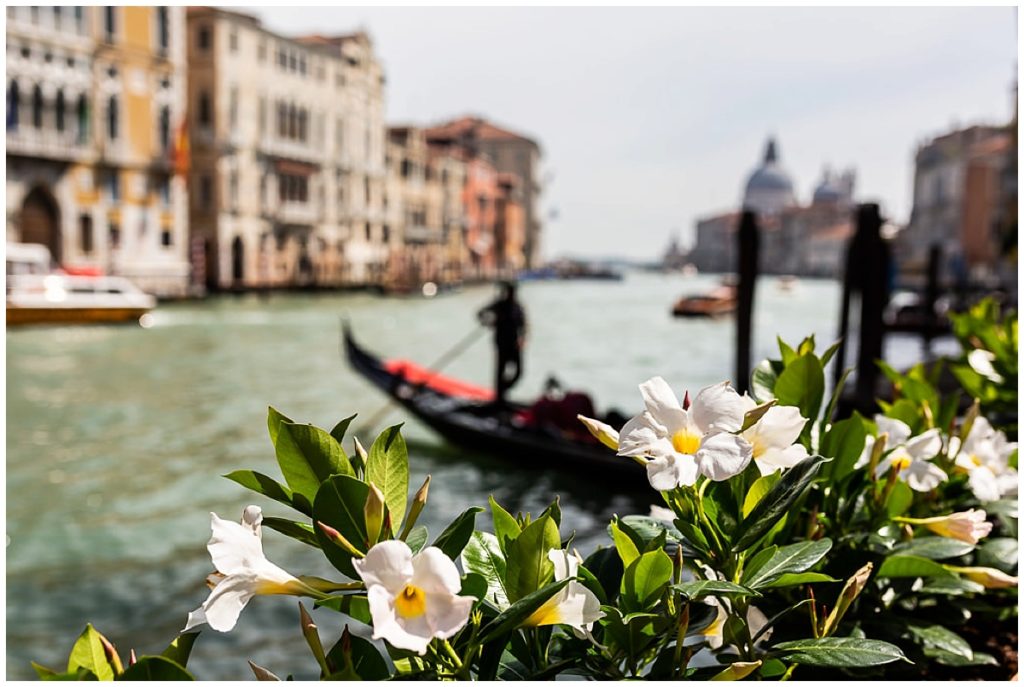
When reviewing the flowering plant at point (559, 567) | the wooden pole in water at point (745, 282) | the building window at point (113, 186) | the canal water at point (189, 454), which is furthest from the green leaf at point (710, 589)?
the building window at point (113, 186)

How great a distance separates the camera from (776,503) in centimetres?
73

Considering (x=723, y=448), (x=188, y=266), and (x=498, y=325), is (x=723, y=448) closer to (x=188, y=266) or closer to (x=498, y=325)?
(x=498, y=325)

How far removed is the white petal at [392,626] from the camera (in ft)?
1.69

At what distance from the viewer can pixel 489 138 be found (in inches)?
1897

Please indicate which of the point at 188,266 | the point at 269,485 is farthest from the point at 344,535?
the point at 188,266

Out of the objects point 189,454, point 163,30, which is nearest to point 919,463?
point 189,454

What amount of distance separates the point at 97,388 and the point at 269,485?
10432mm

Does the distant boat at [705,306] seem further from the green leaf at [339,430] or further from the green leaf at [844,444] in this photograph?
the green leaf at [339,430]

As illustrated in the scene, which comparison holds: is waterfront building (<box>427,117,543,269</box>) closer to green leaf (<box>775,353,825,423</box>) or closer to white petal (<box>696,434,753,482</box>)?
green leaf (<box>775,353,825,423</box>)

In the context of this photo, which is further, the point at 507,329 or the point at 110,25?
the point at 110,25

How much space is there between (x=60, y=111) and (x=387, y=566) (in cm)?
2101

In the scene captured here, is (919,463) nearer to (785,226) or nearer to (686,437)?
(686,437)

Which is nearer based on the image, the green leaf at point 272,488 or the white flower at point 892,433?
the green leaf at point 272,488

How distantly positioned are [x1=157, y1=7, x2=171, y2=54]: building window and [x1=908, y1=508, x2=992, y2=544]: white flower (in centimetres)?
2184
